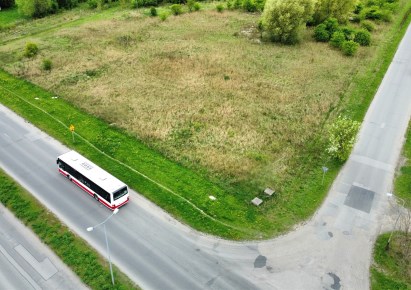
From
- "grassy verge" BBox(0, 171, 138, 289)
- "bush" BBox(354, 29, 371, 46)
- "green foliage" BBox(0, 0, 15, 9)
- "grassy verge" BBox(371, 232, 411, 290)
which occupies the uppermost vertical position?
"bush" BBox(354, 29, 371, 46)

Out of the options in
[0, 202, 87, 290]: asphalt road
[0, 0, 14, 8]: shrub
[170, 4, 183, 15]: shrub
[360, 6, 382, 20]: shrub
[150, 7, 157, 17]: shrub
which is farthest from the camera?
[0, 0, 14, 8]: shrub

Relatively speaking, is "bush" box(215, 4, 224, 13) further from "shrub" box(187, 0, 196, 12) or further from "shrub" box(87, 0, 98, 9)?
"shrub" box(87, 0, 98, 9)

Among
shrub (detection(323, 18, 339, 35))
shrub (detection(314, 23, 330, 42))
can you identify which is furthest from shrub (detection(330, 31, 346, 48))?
shrub (detection(323, 18, 339, 35))

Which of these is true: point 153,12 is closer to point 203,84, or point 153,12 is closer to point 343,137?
point 203,84

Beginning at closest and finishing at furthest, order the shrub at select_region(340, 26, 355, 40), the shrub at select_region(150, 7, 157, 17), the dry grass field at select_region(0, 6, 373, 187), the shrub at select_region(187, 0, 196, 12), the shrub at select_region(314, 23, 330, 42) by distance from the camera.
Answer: the dry grass field at select_region(0, 6, 373, 187) < the shrub at select_region(340, 26, 355, 40) < the shrub at select_region(314, 23, 330, 42) < the shrub at select_region(150, 7, 157, 17) < the shrub at select_region(187, 0, 196, 12)

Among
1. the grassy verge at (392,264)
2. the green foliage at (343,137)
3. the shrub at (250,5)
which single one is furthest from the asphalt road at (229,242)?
the shrub at (250,5)

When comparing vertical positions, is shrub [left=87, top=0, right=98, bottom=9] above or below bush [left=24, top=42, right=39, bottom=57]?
above

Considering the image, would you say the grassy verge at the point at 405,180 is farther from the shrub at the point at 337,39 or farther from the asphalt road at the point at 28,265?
the shrub at the point at 337,39

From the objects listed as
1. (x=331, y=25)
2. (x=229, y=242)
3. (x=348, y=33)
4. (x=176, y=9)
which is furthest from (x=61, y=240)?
(x=176, y=9)
